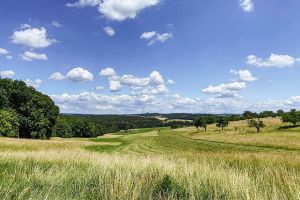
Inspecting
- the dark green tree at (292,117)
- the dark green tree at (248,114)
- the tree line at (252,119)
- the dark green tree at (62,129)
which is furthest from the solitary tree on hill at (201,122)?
the dark green tree at (62,129)

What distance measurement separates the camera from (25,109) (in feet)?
310

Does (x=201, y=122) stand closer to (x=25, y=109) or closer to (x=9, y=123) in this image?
(x=25, y=109)

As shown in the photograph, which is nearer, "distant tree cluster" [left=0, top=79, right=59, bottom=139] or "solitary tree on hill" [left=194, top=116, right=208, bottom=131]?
"distant tree cluster" [left=0, top=79, right=59, bottom=139]

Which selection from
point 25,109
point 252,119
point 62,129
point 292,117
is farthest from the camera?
point 62,129

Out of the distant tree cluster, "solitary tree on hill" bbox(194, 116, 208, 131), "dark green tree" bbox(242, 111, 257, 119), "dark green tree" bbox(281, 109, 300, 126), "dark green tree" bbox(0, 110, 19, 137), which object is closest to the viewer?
"dark green tree" bbox(0, 110, 19, 137)

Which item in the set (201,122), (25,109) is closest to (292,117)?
(201,122)

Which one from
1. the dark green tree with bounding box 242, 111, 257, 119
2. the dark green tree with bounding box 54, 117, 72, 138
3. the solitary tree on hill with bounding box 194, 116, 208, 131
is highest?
the dark green tree with bounding box 242, 111, 257, 119

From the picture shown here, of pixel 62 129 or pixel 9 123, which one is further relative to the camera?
pixel 62 129

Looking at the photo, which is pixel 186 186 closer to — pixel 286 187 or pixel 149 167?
pixel 286 187

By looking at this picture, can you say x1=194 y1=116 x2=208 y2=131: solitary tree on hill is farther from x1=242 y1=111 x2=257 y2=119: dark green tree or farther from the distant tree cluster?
the distant tree cluster

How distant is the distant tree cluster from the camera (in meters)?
93.0

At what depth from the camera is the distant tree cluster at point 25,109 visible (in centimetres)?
9300

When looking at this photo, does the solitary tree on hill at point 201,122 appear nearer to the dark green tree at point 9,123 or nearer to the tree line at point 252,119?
the tree line at point 252,119

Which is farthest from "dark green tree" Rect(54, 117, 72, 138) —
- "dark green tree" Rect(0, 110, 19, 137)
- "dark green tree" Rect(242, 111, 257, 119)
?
"dark green tree" Rect(242, 111, 257, 119)
